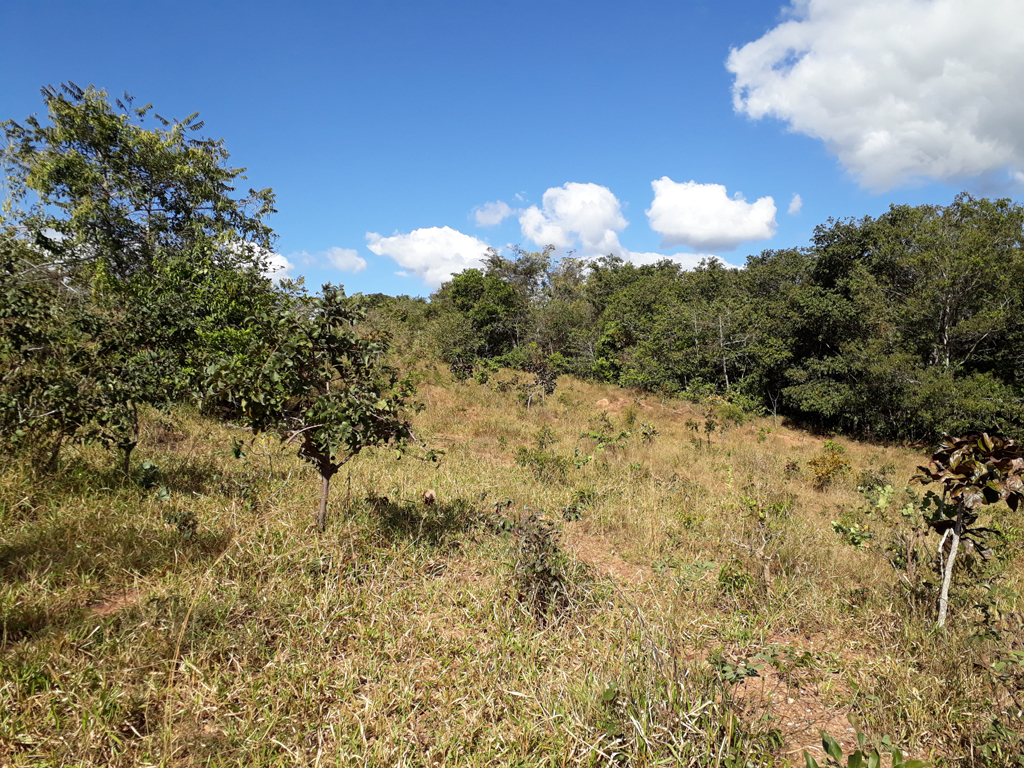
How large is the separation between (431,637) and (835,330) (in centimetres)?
1848

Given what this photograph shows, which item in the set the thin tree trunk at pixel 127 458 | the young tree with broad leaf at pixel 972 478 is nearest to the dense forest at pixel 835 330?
the young tree with broad leaf at pixel 972 478

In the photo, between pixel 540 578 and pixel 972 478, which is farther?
pixel 540 578

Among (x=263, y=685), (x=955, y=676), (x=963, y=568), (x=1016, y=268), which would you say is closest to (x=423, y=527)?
(x=263, y=685)

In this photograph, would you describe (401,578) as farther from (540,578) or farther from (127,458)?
(127,458)

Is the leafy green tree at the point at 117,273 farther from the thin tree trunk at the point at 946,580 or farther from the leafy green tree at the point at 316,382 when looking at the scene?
the thin tree trunk at the point at 946,580

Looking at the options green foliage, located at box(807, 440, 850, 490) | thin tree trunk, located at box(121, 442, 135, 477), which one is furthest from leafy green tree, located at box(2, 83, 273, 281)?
green foliage, located at box(807, 440, 850, 490)

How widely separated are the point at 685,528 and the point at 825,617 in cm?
178

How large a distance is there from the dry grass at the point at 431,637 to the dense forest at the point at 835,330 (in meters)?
11.2

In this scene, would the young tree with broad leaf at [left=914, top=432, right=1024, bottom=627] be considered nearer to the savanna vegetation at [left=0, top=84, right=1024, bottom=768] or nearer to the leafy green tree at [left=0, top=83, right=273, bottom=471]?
the savanna vegetation at [left=0, top=84, right=1024, bottom=768]

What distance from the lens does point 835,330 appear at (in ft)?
54.4

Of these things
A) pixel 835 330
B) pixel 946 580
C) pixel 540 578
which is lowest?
pixel 540 578

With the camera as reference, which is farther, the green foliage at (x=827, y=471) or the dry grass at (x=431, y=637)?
the green foliage at (x=827, y=471)

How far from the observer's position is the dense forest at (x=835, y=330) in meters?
12.8

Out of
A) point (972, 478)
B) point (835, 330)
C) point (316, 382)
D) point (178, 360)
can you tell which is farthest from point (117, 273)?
point (835, 330)
